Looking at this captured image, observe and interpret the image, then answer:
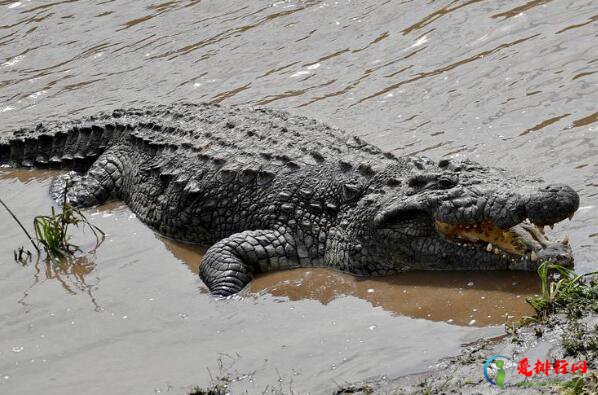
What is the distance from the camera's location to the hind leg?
364 inches

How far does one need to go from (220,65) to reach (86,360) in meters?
6.76

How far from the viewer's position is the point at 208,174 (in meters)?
8.12

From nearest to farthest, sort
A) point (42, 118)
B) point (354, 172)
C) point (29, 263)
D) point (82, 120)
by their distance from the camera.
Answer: point (354, 172)
point (29, 263)
point (82, 120)
point (42, 118)

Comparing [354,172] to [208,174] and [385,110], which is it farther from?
[385,110]

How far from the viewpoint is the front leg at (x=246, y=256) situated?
23.4 feet

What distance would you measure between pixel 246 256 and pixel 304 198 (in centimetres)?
68

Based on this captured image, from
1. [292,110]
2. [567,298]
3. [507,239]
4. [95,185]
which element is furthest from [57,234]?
[567,298]

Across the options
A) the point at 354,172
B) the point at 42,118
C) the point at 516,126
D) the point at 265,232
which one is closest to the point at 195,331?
the point at 265,232

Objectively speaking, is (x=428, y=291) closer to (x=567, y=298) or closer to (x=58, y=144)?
(x=567, y=298)

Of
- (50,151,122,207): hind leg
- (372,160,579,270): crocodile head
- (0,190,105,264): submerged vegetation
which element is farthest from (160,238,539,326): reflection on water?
(50,151,122,207): hind leg

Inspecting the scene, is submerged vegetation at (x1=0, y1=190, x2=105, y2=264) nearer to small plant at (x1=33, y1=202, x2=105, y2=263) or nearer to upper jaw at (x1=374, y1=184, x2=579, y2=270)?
small plant at (x1=33, y1=202, x2=105, y2=263)

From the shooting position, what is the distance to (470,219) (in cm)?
638

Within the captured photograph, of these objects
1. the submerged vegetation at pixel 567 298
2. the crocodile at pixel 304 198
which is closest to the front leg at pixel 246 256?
the crocodile at pixel 304 198

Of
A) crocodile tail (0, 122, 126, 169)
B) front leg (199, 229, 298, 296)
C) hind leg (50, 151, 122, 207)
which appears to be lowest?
front leg (199, 229, 298, 296)
